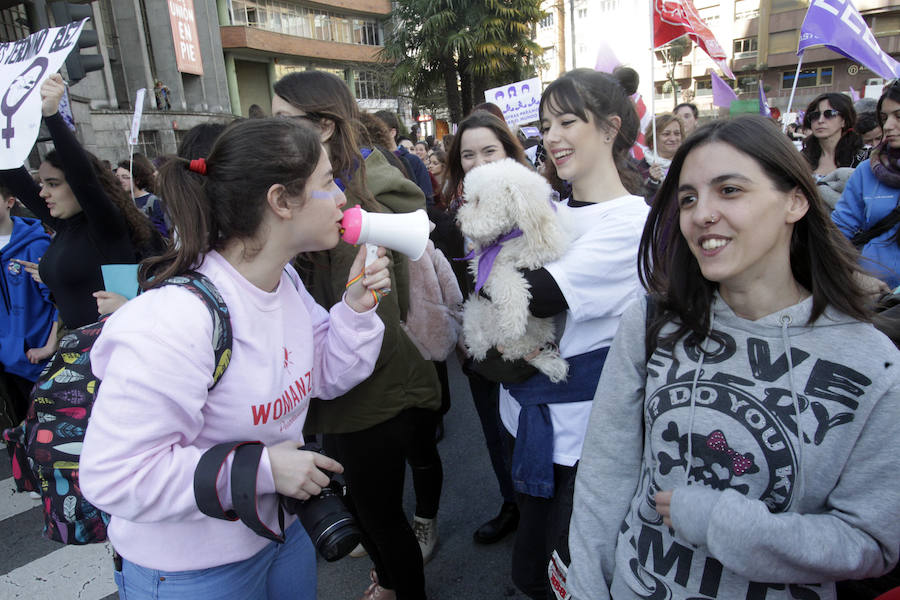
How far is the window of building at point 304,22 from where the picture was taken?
34.8 m

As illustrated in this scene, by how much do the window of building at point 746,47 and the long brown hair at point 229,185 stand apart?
48.8 m

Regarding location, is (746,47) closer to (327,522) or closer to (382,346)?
(382,346)

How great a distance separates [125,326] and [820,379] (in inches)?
58.7

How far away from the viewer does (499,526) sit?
9.93 feet

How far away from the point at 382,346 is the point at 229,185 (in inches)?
32.4

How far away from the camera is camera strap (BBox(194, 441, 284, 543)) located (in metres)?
1.19

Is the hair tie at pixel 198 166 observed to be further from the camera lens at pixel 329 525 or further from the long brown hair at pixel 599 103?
the long brown hair at pixel 599 103

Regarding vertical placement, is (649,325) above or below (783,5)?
below

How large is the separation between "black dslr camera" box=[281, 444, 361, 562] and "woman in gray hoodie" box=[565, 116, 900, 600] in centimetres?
59

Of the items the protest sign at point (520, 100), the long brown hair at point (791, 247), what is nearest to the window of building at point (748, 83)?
the protest sign at point (520, 100)

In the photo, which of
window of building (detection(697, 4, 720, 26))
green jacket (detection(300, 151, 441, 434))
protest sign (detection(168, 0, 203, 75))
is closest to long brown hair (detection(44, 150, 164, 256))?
green jacket (detection(300, 151, 441, 434))

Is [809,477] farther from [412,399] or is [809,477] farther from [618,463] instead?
[412,399]

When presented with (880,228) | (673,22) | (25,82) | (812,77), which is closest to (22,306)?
(25,82)

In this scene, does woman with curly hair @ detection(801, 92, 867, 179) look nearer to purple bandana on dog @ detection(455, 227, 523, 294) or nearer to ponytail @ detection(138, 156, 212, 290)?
purple bandana on dog @ detection(455, 227, 523, 294)
